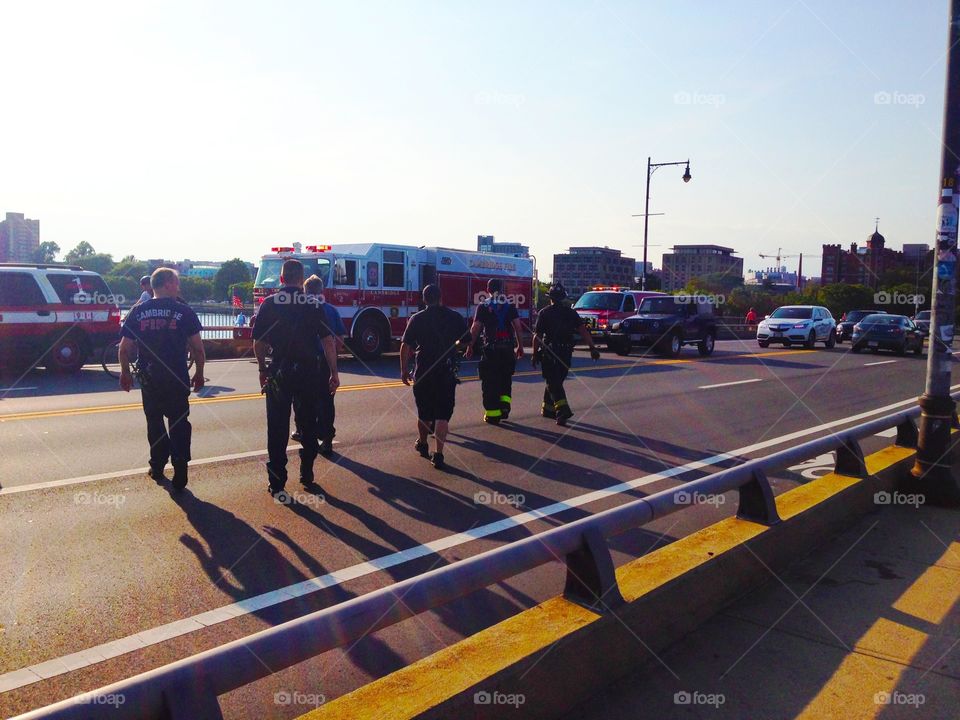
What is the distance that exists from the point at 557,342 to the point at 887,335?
72.2 feet

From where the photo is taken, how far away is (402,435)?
9.52 meters

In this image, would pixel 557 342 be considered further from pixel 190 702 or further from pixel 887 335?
pixel 887 335

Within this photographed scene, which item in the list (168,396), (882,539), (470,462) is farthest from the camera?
(470,462)

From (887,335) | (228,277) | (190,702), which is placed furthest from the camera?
(228,277)

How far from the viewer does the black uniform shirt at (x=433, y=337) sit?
8.00 meters

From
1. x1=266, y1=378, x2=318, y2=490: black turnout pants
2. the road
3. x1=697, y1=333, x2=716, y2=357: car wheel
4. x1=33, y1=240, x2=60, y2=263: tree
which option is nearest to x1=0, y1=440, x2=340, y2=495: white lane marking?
the road

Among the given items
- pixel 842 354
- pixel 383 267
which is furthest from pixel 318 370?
pixel 842 354

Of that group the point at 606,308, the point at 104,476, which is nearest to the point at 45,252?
the point at 606,308

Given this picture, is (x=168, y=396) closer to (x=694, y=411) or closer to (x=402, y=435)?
(x=402, y=435)

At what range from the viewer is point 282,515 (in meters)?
6.07

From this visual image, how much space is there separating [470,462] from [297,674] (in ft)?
15.1

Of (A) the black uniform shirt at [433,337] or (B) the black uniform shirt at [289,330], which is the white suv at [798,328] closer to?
(A) the black uniform shirt at [433,337]

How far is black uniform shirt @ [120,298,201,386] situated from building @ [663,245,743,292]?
164 metres

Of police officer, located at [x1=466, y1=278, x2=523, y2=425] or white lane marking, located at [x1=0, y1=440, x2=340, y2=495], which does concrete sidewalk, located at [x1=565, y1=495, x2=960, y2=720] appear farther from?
police officer, located at [x1=466, y1=278, x2=523, y2=425]
